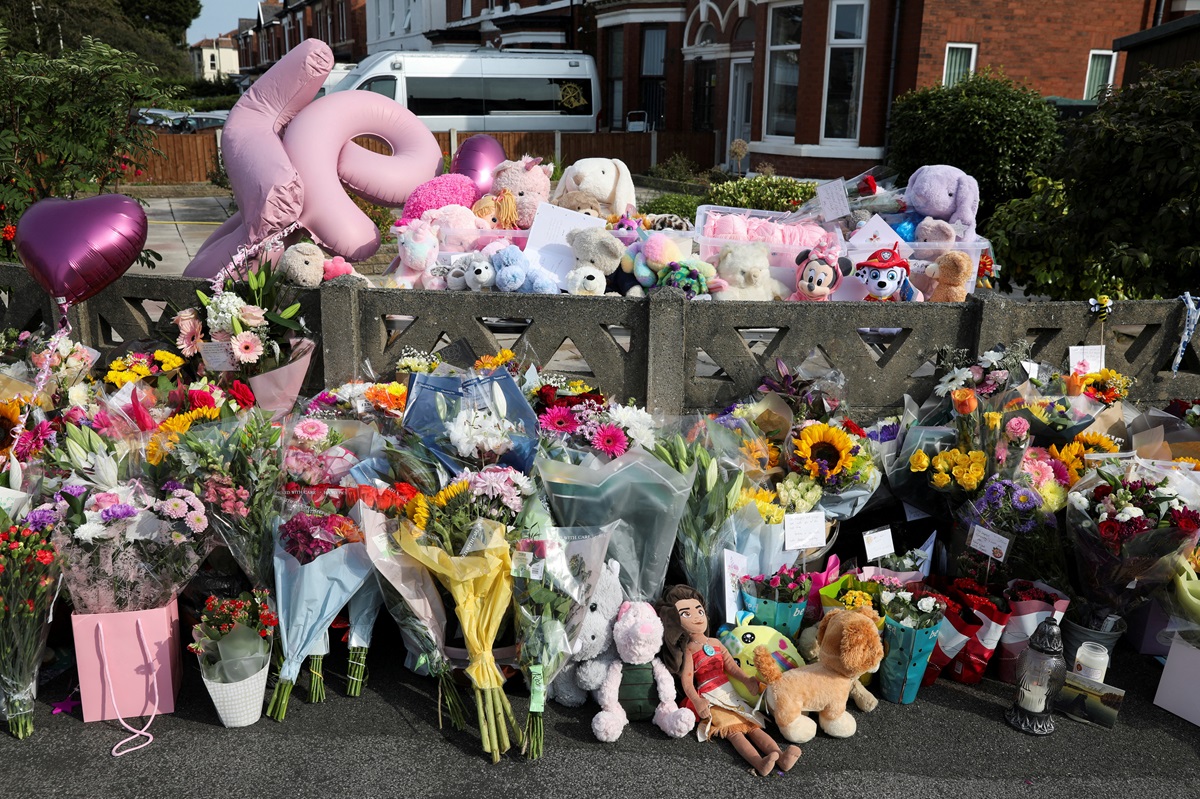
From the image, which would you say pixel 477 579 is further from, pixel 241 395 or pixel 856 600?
pixel 241 395

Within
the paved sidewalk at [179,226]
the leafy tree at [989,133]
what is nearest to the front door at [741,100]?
the leafy tree at [989,133]

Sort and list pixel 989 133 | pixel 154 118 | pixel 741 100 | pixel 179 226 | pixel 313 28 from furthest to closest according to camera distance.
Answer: pixel 313 28
pixel 741 100
pixel 154 118
pixel 179 226
pixel 989 133

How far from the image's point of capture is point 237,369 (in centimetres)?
473

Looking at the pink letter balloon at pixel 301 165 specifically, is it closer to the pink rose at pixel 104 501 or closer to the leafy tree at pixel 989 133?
the pink rose at pixel 104 501

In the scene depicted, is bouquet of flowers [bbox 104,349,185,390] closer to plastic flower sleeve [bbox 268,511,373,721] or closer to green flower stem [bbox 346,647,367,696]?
plastic flower sleeve [bbox 268,511,373,721]

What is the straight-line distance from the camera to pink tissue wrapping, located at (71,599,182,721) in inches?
128

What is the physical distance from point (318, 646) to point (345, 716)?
27 centimetres

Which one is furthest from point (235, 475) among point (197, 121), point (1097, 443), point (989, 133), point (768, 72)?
point (197, 121)

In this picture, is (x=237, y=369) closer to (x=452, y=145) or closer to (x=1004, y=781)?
(x=1004, y=781)

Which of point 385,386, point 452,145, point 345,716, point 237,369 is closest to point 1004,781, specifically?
point 345,716

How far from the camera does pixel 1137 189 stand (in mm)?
5648

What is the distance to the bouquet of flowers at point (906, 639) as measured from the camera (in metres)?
3.42

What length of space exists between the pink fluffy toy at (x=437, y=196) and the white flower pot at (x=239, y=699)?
4303mm

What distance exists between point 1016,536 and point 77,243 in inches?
178
